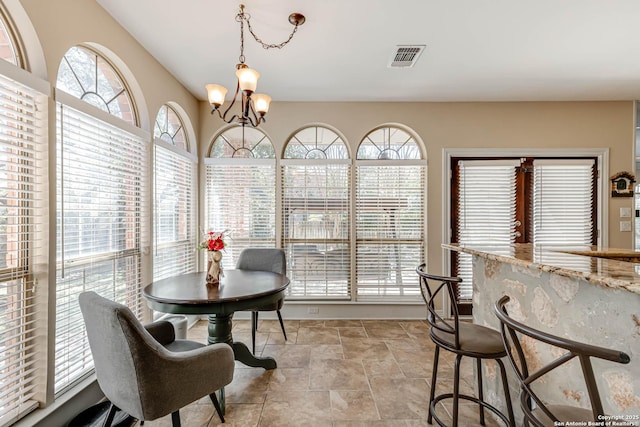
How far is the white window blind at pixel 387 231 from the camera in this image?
3.85 m

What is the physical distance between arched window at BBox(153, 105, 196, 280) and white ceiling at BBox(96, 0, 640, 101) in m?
0.61

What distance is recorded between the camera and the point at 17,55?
1646 mm

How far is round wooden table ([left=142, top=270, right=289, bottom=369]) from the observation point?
184cm

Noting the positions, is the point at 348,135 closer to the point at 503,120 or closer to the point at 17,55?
the point at 503,120

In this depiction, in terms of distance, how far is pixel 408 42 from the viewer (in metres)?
2.52

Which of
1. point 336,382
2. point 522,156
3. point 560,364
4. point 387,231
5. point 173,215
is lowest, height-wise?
point 336,382

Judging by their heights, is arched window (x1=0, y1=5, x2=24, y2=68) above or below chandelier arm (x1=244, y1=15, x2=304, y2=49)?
below

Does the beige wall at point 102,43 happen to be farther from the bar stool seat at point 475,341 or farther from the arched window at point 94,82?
the bar stool seat at point 475,341

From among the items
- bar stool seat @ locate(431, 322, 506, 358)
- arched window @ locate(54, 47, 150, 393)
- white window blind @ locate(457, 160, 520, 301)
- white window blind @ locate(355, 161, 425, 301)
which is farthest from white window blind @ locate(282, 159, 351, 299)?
bar stool seat @ locate(431, 322, 506, 358)

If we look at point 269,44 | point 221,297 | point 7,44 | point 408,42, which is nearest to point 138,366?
point 221,297

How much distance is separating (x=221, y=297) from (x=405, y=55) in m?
2.59

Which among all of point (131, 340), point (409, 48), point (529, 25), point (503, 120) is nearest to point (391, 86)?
point (409, 48)

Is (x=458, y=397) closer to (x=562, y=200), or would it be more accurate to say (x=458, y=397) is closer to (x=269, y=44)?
(x=269, y=44)

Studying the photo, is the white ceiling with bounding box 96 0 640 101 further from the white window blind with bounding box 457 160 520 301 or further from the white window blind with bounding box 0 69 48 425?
the white window blind with bounding box 0 69 48 425
